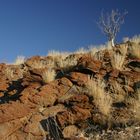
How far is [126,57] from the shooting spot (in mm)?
15273

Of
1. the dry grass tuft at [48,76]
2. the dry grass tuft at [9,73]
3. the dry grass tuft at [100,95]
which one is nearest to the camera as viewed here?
the dry grass tuft at [100,95]

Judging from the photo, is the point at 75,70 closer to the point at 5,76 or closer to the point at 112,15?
the point at 5,76

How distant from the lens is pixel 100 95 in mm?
11602

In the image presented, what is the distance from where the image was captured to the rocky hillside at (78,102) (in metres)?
10.6

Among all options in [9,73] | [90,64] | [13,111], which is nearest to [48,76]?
[90,64]

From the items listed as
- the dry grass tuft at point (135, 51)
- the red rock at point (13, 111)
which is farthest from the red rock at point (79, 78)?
the dry grass tuft at point (135, 51)

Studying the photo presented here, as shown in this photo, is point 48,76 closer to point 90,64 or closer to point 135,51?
point 90,64

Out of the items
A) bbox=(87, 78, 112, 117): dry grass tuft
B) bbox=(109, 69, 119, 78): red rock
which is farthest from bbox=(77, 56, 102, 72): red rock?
bbox=(87, 78, 112, 117): dry grass tuft

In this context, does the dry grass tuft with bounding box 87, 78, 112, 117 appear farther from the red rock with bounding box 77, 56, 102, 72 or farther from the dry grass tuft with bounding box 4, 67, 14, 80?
the dry grass tuft with bounding box 4, 67, 14, 80

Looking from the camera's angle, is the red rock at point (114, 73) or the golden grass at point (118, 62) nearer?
the red rock at point (114, 73)

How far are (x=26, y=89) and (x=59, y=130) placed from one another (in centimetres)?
298

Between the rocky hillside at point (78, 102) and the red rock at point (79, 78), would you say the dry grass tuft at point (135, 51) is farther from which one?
the red rock at point (79, 78)

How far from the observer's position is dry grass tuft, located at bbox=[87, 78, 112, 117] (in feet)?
36.1

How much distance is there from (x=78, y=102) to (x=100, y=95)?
824 mm
